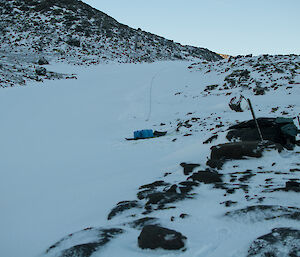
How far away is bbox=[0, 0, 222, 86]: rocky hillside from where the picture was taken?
39562 millimetres

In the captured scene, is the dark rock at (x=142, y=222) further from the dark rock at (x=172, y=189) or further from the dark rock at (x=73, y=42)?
the dark rock at (x=73, y=42)

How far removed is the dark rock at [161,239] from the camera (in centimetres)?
305

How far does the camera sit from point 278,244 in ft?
8.86

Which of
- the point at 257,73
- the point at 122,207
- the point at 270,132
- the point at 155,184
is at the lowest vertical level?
the point at 122,207

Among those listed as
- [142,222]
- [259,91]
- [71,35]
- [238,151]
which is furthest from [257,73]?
[71,35]

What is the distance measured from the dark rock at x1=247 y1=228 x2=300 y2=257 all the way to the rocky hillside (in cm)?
3628

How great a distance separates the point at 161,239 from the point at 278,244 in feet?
4.15

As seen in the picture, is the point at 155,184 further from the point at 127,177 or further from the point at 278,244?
the point at 278,244

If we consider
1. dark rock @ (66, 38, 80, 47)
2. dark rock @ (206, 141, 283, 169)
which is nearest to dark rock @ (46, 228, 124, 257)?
dark rock @ (206, 141, 283, 169)

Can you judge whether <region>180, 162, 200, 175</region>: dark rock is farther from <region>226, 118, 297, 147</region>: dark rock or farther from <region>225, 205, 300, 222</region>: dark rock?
<region>225, 205, 300, 222</region>: dark rock

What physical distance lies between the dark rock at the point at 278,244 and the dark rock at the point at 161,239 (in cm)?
79

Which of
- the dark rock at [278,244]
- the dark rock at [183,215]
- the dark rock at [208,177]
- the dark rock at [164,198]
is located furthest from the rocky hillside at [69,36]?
the dark rock at [278,244]

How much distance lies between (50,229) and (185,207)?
2255mm

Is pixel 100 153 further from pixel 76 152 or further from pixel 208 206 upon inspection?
pixel 208 206
